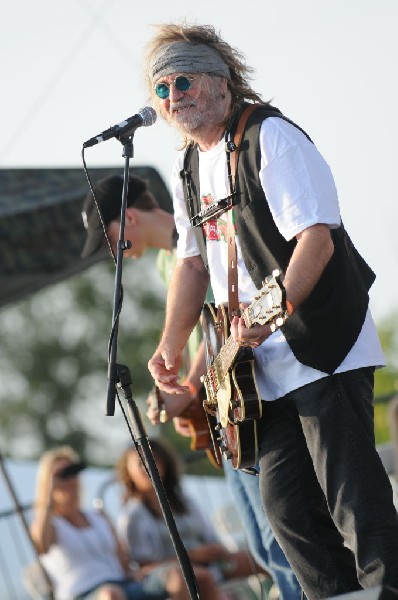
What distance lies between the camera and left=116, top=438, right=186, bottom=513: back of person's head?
693cm

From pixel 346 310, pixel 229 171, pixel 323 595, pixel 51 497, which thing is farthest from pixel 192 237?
pixel 51 497

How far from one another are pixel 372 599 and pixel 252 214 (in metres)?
1.18

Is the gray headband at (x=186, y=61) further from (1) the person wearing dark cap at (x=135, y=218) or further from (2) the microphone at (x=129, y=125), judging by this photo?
(1) the person wearing dark cap at (x=135, y=218)

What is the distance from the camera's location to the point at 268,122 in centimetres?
370

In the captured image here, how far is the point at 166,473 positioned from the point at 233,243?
11.0ft

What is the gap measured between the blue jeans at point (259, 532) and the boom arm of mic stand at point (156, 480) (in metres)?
0.91

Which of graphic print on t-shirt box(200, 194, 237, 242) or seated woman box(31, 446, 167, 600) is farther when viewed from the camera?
seated woman box(31, 446, 167, 600)

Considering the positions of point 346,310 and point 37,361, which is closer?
point 346,310

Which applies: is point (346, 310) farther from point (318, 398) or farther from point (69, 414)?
point (69, 414)

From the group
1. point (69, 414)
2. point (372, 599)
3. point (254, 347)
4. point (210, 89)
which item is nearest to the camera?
point (372, 599)

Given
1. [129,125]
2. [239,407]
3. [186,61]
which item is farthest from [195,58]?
[239,407]

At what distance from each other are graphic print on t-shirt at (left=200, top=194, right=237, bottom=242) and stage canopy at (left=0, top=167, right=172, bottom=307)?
2.34m

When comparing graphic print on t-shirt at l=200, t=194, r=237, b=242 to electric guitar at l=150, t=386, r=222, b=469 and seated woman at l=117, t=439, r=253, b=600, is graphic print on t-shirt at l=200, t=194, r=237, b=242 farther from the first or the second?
seated woman at l=117, t=439, r=253, b=600

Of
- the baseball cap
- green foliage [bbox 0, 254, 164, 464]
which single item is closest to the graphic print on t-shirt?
the baseball cap
